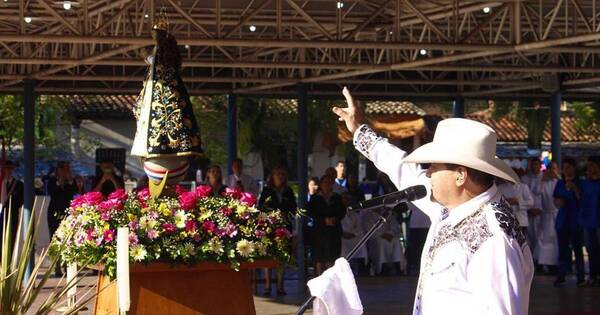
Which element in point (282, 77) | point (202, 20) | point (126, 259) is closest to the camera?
point (126, 259)

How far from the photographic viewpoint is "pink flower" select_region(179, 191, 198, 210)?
27.8ft

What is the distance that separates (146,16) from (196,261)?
9.24 meters

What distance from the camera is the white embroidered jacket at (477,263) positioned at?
4.58 meters

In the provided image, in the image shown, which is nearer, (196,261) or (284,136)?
(196,261)

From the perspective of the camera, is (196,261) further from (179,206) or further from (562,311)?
(562,311)

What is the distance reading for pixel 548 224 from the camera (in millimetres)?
20625

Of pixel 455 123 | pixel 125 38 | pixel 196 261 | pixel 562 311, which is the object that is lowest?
pixel 562 311

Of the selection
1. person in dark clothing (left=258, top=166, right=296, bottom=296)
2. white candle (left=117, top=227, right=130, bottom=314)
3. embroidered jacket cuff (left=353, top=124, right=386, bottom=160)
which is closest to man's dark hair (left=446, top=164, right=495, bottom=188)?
embroidered jacket cuff (left=353, top=124, right=386, bottom=160)

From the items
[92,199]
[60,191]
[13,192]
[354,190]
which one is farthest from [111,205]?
[354,190]

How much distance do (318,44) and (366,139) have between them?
441 inches

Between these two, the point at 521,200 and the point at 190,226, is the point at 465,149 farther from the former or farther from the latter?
the point at 521,200

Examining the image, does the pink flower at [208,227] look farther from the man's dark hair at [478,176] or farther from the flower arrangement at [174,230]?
the man's dark hair at [478,176]

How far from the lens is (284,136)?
4481 cm

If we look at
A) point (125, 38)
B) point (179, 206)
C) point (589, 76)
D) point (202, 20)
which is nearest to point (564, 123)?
point (589, 76)
